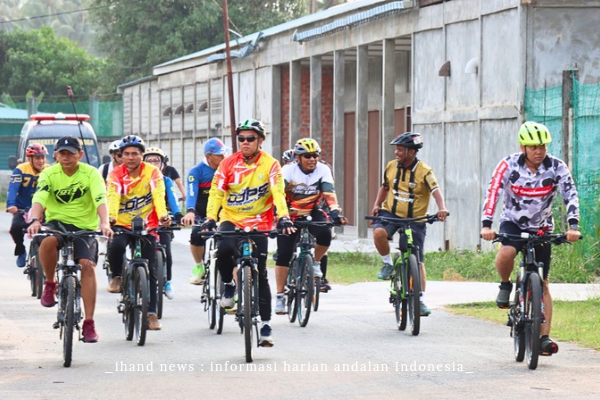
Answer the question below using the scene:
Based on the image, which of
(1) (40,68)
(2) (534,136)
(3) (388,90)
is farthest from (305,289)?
(1) (40,68)

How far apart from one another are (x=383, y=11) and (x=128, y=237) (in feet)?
42.0

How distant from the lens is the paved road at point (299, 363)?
895 cm

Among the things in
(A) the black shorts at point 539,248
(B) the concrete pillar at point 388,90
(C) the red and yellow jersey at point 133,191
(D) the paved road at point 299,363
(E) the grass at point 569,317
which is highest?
(B) the concrete pillar at point 388,90

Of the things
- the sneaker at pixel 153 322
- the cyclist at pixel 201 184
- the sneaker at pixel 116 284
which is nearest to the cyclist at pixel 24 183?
the cyclist at pixel 201 184

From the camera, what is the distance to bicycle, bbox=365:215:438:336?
12.0 metres

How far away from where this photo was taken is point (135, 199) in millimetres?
12641

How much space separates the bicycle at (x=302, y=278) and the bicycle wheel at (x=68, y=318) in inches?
117

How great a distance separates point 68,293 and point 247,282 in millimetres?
1394

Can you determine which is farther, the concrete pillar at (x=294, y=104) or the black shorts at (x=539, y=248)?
the concrete pillar at (x=294, y=104)

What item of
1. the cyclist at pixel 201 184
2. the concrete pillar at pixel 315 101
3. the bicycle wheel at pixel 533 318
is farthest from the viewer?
the concrete pillar at pixel 315 101

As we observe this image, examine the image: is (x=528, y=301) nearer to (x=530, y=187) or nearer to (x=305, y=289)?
(x=530, y=187)

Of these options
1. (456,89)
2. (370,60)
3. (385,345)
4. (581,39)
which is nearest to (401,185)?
(385,345)

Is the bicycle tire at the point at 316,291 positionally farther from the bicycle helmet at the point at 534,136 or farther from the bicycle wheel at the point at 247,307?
the bicycle helmet at the point at 534,136

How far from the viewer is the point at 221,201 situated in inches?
430
